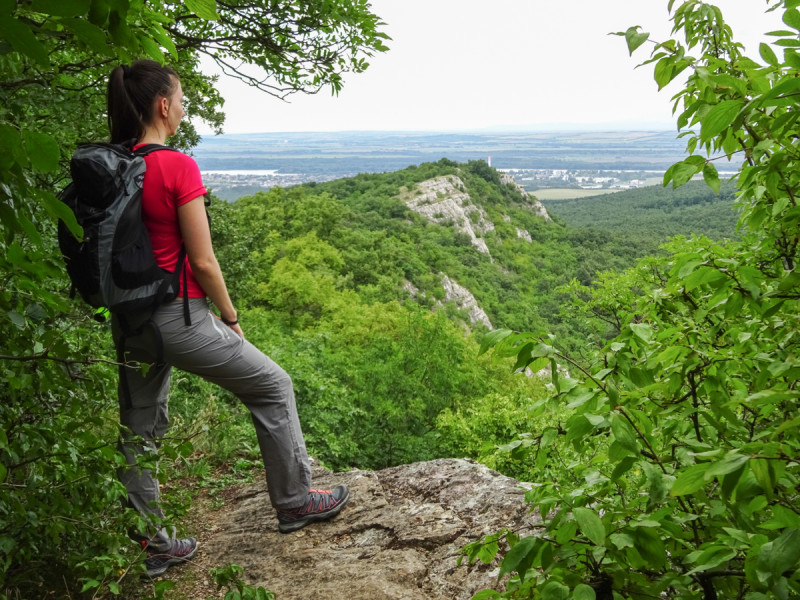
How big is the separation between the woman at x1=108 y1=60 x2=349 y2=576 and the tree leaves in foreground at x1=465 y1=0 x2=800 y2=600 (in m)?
1.52

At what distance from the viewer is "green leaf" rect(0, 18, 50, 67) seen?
742mm

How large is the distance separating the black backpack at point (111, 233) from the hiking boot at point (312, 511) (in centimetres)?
133

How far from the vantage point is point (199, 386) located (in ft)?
21.2

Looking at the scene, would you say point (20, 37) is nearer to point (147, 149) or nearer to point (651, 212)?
point (147, 149)

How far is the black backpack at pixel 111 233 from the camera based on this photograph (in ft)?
7.84

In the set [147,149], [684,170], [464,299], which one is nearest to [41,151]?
[684,170]

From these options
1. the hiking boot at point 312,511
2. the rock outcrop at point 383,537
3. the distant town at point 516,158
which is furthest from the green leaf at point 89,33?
the distant town at point 516,158

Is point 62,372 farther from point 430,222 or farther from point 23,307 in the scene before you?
point 430,222

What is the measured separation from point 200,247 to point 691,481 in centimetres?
208

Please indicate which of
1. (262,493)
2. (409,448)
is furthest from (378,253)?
(262,493)

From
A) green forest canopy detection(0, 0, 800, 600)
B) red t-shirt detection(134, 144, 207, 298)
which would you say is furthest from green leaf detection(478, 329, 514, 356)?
red t-shirt detection(134, 144, 207, 298)

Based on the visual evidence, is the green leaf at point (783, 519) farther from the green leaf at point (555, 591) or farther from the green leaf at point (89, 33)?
the green leaf at point (89, 33)

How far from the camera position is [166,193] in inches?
98.5

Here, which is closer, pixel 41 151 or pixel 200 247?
pixel 41 151
